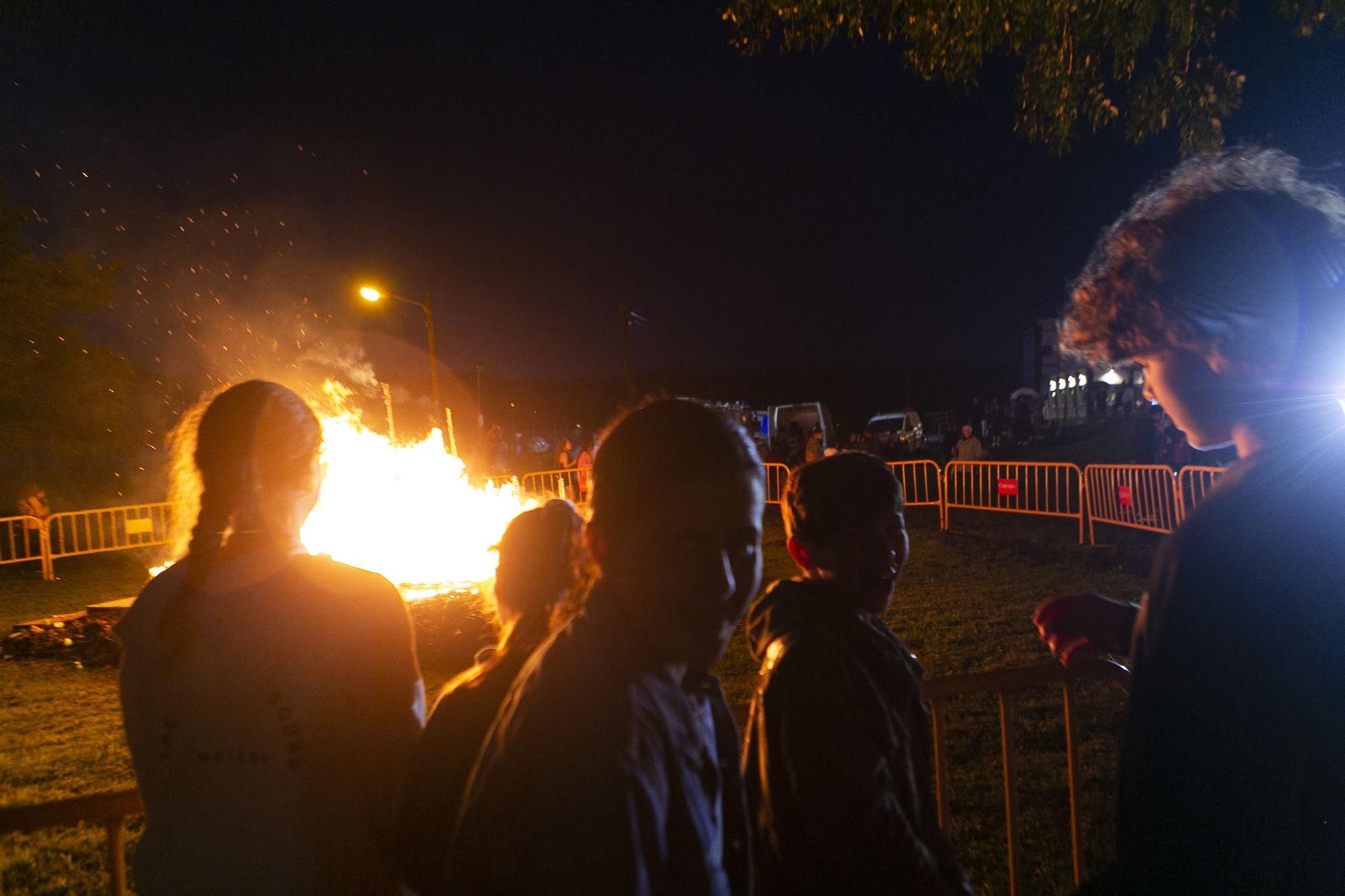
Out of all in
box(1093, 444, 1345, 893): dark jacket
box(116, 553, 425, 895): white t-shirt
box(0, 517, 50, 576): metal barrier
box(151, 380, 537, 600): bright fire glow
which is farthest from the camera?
box(0, 517, 50, 576): metal barrier

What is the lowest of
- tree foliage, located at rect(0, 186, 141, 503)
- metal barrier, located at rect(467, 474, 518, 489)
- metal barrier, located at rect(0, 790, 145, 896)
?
metal barrier, located at rect(0, 790, 145, 896)

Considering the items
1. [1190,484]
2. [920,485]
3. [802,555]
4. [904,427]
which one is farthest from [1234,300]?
[904,427]

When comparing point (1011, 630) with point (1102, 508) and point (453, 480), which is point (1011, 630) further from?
point (453, 480)

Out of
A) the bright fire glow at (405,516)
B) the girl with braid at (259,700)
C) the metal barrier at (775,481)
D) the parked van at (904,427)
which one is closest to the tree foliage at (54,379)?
the bright fire glow at (405,516)

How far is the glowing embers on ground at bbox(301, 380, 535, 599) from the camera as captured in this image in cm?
1147

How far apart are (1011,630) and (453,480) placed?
1012 centimetres

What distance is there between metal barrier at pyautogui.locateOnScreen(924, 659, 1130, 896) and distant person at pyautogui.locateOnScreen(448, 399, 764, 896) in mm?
1816

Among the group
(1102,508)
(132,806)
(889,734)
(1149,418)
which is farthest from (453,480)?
(1149,418)

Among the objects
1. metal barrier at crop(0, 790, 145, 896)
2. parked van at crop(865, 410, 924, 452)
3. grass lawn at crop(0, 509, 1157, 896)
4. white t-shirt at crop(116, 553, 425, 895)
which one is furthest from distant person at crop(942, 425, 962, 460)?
white t-shirt at crop(116, 553, 425, 895)

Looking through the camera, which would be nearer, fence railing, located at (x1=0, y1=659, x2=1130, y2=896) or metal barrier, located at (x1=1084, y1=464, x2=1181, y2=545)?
fence railing, located at (x1=0, y1=659, x2=1130, y2=896)

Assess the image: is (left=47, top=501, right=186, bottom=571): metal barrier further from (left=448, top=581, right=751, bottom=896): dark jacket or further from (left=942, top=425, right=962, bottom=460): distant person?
(left=942, top=425, right=962, bottom=460): distant person

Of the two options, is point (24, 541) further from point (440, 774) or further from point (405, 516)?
point (440, 774)

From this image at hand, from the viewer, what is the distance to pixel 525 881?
0.96 metres

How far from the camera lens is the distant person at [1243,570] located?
55.9 inches
